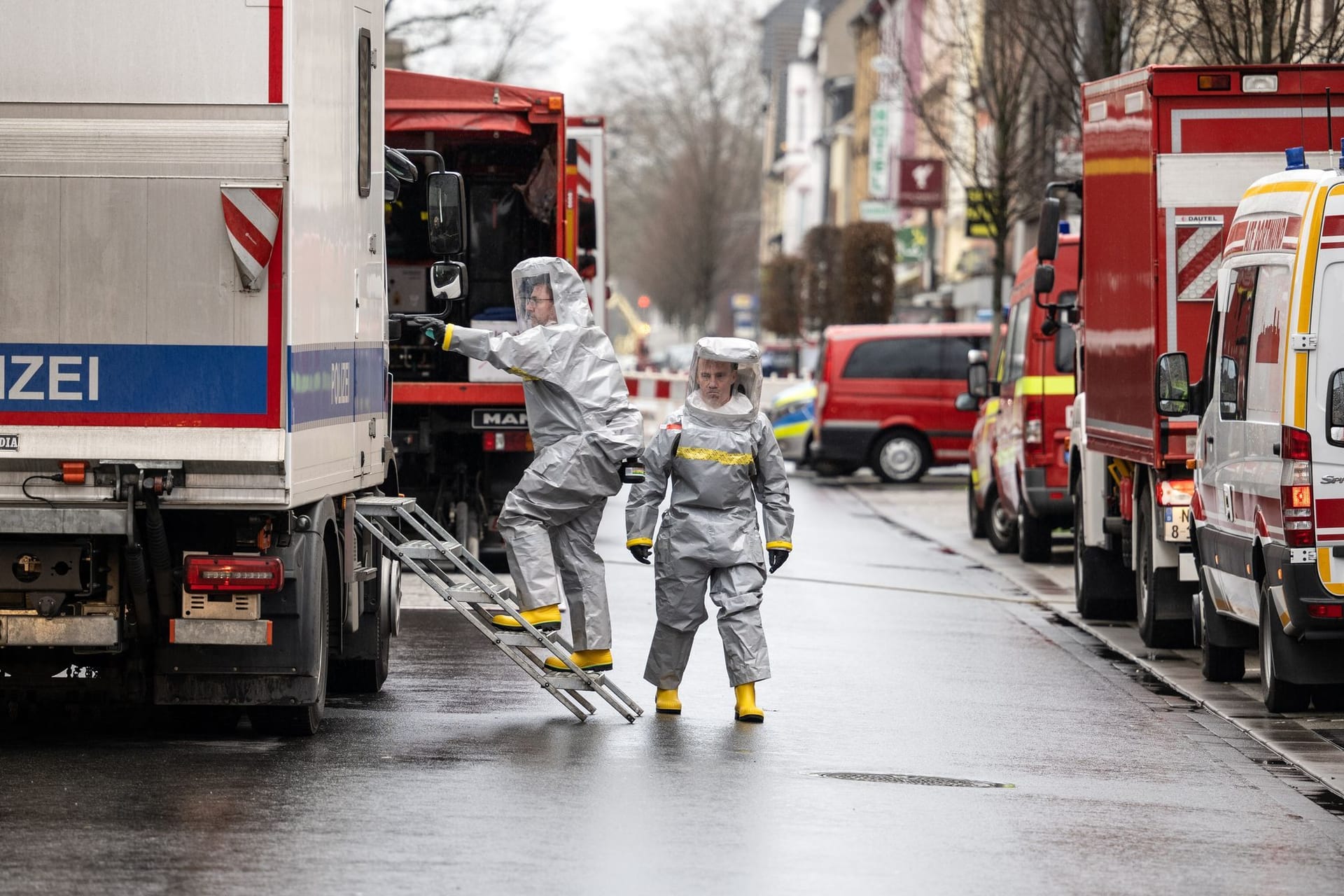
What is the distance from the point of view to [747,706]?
10.5 meters

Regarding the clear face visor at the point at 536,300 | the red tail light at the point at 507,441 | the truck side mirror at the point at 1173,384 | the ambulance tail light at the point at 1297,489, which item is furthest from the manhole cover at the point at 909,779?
the red tail light at the point at 507,441

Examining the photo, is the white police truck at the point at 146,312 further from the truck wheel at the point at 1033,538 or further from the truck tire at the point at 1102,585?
the truck wheel at the point at 1033,538

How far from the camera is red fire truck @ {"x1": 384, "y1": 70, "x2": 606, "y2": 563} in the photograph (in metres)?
17.3

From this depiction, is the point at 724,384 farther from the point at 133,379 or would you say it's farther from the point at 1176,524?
the point at 1176,524

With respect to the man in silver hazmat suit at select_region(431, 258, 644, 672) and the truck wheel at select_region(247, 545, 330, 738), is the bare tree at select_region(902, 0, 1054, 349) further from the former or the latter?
the truck wheel at select_region(247, 545, 330, 738)

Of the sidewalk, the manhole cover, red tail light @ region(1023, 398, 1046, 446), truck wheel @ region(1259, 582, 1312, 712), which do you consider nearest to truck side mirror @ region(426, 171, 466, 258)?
the manhole cover

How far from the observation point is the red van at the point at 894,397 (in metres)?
30.6

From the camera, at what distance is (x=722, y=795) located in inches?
336

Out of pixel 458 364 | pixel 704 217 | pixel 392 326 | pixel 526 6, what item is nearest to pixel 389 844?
pixel 392 326

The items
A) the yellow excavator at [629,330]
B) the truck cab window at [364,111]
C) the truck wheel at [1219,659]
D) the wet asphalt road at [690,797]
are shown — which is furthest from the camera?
the yellow excavator at [629,330]

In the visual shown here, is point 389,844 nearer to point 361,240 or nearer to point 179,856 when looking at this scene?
point 179,856

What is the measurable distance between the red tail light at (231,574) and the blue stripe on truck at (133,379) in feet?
1.77

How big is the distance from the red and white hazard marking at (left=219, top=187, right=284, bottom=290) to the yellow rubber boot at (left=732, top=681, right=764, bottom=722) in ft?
9.89

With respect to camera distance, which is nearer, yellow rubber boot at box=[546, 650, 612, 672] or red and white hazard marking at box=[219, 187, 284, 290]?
red and white hazard marking at box=[219, 187, 284, 290]
